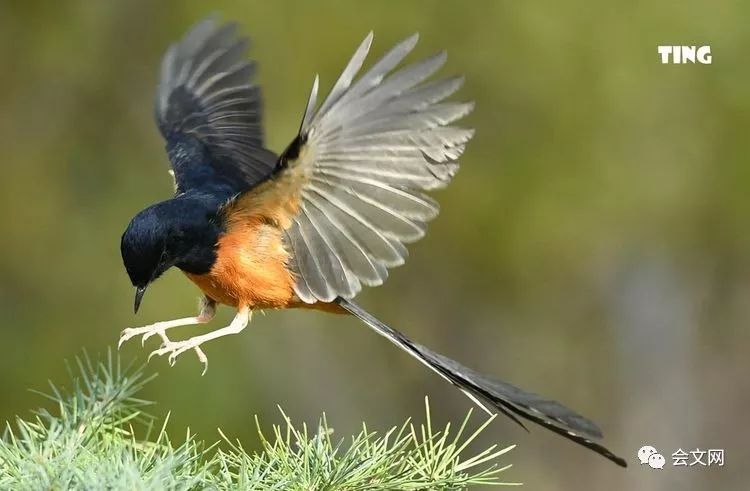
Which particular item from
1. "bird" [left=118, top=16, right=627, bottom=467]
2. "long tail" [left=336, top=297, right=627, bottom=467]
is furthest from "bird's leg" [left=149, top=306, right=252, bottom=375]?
"long tail" [left=336, top=297, right=627, bottom=467]

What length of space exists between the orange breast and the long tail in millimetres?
291

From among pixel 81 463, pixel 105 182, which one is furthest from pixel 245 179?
pixel 105 182

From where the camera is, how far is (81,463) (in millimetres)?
1808

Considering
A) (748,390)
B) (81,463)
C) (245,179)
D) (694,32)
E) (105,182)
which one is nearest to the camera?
(81,463)

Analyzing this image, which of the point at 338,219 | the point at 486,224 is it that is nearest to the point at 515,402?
the point at 338,219

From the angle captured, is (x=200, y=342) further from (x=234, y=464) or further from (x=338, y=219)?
(x=234, y=464)

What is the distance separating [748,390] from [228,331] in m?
5.01

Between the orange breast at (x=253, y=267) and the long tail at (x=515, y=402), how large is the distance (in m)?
0.29

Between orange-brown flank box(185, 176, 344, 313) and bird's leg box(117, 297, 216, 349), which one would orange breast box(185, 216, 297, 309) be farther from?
bird's leg box(117, 297, 216, 349)

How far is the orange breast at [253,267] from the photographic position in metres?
2.62

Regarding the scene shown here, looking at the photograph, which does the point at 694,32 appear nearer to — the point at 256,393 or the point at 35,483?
the point at 256,393

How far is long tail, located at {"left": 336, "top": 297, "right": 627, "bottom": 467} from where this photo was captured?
2119 millimetres

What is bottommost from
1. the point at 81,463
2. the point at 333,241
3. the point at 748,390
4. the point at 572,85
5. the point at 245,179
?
the point at 748,390

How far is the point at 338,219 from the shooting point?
2443 millimetres
